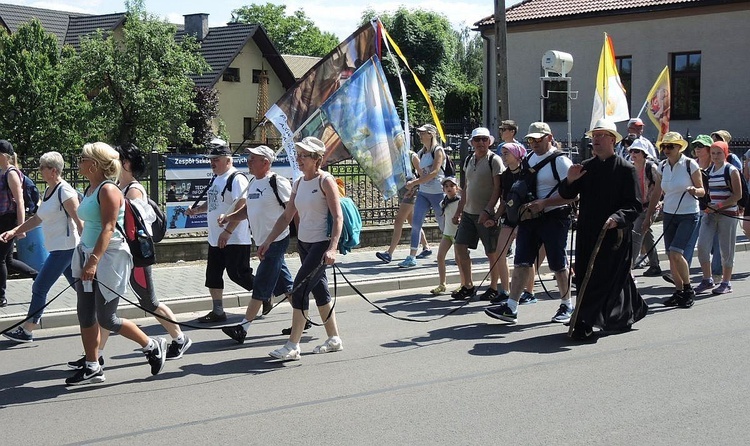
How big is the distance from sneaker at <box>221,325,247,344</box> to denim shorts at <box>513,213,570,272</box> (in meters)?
2.54

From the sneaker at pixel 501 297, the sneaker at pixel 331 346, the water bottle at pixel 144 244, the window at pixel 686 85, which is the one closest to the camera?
the water bottle at pixel 144 244

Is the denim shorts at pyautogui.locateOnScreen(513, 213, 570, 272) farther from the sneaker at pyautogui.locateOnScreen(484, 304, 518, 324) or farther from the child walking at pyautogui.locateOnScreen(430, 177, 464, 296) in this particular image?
the child walking at pyautogui.locateOnScreen(430, 177, 464, 296)

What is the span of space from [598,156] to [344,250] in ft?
7.31

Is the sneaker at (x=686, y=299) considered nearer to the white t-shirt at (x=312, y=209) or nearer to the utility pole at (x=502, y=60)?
the white t-shirt at (x=312, y=209)

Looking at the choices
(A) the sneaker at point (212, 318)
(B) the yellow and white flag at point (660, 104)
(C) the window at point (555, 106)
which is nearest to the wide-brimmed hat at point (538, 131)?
(A) the sneaker at point (212, 318)

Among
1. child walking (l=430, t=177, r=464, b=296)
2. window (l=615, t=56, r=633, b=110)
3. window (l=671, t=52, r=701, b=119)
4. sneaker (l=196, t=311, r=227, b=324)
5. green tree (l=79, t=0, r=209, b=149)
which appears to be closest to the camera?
sneaker (l=196, t=311, r=227, b=324)

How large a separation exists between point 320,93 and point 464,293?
2.78 meters

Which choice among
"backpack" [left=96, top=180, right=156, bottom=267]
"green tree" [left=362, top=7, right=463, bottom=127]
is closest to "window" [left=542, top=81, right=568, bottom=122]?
"backpack" [left=96, top=180, right=156, bottom=267]

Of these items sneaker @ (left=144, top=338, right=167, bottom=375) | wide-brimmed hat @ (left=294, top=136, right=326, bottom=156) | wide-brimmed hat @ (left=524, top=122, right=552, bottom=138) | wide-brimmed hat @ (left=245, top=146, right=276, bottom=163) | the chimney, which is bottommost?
sneaker @ (left=144, top=338, right=167, bottom=375)

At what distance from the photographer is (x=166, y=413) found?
5.92 m

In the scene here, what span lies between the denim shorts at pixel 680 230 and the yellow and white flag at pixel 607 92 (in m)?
6.23

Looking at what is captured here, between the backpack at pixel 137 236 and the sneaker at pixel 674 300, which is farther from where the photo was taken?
the sneaker at pixel 674 300

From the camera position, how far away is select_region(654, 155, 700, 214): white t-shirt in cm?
972

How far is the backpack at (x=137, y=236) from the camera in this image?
678 cm
